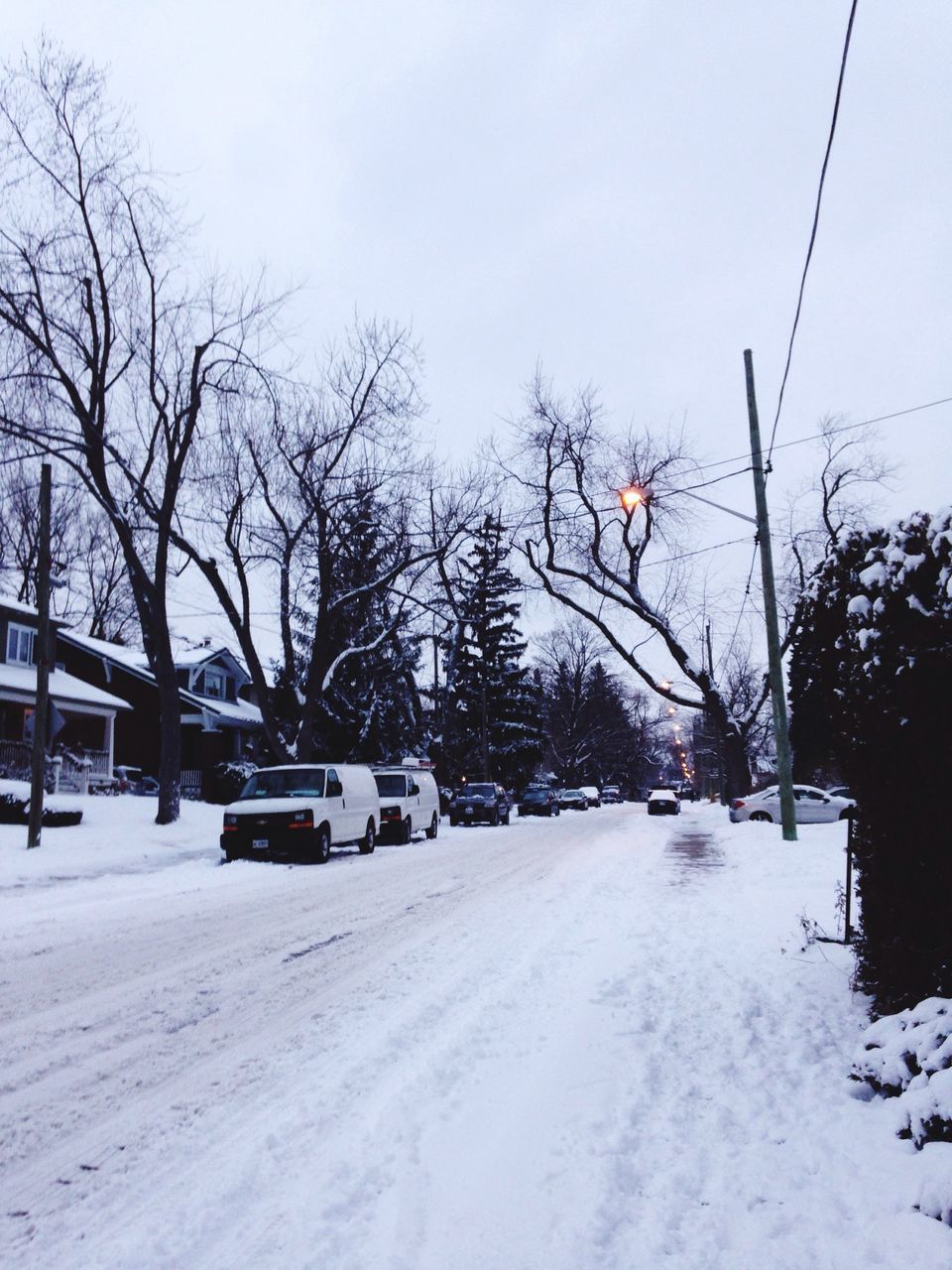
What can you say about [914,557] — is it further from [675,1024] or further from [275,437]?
[275,437]

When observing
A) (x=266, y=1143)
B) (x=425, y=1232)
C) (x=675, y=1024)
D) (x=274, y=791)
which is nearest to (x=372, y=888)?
(x=274, y=791)

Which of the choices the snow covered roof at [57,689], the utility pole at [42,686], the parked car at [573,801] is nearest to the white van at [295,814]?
the utility pole at [42,686]

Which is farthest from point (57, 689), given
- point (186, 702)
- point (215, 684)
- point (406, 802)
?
point (215, 684)

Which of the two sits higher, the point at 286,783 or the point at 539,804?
the point at 286,783

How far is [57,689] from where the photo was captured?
1364 inches

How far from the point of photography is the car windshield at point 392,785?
1039 inches

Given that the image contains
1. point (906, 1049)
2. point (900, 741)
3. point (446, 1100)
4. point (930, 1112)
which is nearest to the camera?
point (930, 1112)

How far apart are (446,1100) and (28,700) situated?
32.2m

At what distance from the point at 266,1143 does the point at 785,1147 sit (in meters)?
2.25

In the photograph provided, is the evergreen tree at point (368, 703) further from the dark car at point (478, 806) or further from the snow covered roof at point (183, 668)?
the dark car at point (478, 806)

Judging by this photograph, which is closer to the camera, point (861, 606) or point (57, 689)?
point (861, 606)

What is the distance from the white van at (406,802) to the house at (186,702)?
18.6 metres

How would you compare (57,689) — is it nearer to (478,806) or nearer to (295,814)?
(478,806)

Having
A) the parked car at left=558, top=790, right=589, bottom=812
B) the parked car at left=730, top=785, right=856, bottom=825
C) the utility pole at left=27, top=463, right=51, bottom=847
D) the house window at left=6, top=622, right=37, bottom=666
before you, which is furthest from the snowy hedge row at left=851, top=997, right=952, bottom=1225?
the parked car at left=558, top=790, right=589, bottom=812
